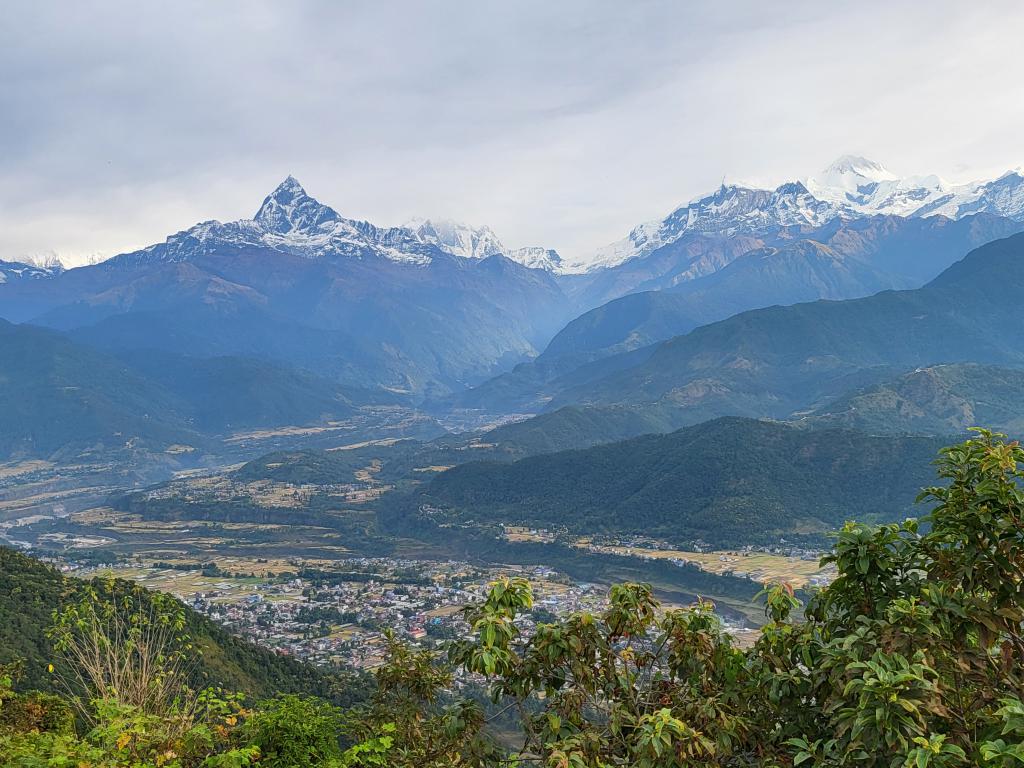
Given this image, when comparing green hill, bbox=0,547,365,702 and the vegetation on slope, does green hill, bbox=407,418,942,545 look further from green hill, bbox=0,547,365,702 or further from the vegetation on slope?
Answer: the vegetation on slope

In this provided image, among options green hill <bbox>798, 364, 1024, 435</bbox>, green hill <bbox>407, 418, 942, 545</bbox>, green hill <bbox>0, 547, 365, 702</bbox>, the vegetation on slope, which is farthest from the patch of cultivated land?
the vegetation on slope

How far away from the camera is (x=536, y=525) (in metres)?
148

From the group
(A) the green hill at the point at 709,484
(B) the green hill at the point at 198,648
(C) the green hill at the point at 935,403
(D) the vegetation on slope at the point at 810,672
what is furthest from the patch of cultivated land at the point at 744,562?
(D) the vegetation on slope at the point at 810,672

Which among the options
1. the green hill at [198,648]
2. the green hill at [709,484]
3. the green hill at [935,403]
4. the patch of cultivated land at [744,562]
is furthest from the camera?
the green hill at [935,403]

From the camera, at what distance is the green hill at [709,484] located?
12850 centimetres

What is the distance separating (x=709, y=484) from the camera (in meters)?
143

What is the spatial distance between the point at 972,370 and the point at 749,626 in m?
151

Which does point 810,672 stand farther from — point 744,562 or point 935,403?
point 935,403

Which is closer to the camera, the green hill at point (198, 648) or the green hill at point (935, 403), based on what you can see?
the green hill at point (198, 648)

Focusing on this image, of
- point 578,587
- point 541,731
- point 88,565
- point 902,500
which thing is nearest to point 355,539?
point 88,565

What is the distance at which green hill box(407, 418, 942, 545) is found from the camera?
12850 cm

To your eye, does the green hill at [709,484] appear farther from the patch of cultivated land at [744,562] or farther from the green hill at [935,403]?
the green hill at [935,403]

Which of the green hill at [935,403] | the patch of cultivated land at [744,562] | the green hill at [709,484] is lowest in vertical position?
the patch of cultivated land at [744,562]

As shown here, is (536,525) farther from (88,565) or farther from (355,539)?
(88,565)
